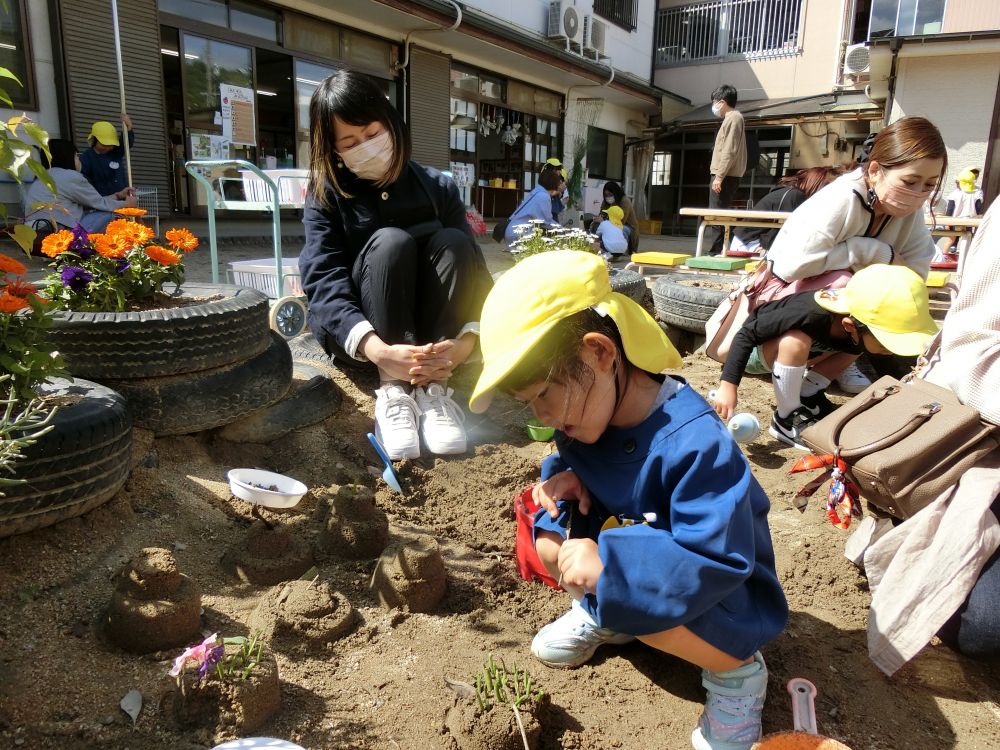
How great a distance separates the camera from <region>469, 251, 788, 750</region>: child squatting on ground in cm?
122

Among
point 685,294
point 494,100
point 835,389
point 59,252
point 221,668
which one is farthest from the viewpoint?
point 494,100

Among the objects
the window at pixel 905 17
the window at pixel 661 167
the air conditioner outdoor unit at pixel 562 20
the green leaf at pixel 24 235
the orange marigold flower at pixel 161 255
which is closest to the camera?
the green leaf at pixel 24 235

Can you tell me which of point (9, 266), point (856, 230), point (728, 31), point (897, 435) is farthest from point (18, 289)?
point (728, 31)

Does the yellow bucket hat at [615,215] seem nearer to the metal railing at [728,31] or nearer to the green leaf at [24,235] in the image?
the green leaf at [24,235]

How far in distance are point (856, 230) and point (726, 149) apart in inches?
225

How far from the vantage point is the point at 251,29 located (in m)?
7.97

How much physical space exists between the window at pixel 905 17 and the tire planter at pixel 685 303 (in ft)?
40.3

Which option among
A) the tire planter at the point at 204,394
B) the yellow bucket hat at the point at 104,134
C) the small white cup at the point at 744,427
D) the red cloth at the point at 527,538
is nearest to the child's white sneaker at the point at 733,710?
the red cloth at the point at 527,538

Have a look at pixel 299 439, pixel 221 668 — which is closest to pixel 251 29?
pixel 299 439

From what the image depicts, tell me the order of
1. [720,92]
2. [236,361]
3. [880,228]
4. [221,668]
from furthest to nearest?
[720,92], [880,228], [236,361], [221,668]

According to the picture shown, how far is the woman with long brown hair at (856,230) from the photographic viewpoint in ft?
8.61

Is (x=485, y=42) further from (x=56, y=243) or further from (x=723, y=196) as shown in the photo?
(x=56, y=243)

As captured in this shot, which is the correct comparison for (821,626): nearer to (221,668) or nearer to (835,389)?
(221,668)

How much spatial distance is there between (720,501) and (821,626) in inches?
34.8
